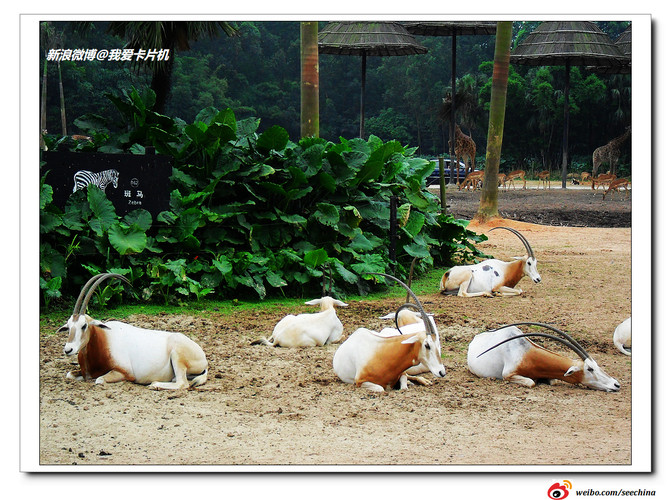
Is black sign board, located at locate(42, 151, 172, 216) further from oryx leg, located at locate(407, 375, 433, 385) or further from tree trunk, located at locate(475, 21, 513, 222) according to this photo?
tree trunk, located at locate(475, 21, 513, 222)

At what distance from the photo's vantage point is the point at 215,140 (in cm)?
746

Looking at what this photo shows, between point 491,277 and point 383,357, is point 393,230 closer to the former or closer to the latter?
point 491,277

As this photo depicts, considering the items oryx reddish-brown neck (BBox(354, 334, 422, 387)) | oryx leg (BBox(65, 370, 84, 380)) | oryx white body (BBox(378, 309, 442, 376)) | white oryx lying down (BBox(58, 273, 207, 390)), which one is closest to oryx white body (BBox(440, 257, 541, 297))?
oryx white body (BBox(378, 309, 442, 376))

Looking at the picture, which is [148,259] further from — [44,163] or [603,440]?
[603,440]

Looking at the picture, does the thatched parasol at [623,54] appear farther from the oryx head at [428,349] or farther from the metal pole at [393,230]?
the metal pole at [393,230]

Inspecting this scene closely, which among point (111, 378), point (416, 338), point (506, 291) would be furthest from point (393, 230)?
point (111, 378)

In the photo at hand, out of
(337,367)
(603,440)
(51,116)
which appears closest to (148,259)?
(51,116)

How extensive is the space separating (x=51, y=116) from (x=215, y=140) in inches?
92.2

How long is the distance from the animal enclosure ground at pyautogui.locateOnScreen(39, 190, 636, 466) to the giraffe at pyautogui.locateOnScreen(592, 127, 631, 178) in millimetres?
445

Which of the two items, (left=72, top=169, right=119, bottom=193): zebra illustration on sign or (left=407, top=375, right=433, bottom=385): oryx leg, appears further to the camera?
(left=72, top=169, right=119, bottom=193): zebra illustration on sign

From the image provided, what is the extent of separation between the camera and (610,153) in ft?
19.9

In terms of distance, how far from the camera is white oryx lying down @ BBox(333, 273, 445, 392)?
4.83 m

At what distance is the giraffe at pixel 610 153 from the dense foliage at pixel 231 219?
2.08 meters
